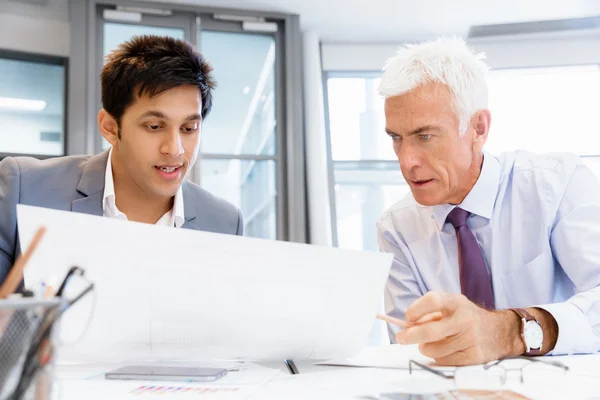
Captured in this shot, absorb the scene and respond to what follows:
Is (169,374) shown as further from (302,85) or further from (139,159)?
(302,85)

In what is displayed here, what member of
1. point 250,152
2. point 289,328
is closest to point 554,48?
point 250,152

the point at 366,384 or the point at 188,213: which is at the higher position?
the point at 188,213

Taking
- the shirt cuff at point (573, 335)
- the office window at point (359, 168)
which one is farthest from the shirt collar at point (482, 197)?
the office window at point (359, 168)

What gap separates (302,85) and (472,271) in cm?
323

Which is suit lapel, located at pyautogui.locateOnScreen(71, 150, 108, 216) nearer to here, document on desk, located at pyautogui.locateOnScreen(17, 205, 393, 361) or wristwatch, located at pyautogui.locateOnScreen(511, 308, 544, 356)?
document on desk, located at pyautogui.locateOnScreen(17, 205, 393, 361)

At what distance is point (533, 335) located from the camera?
42.4 inches

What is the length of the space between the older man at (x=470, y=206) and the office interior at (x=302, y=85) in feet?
7.49

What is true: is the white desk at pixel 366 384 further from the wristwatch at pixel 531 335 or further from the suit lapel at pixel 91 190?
the suit lapel at pixel 91 190

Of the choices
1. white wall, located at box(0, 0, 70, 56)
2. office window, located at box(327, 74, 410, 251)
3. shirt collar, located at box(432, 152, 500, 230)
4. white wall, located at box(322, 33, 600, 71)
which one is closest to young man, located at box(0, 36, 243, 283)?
shirt collar, located at box(432, 152, 500, 230)

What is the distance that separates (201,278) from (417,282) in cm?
94

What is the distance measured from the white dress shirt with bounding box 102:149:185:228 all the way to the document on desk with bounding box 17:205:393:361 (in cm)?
78

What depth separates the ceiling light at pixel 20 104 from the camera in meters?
3.85

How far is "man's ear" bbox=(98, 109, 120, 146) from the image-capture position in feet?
5.88

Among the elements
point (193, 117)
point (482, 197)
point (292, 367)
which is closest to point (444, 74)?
point (482, 197)
